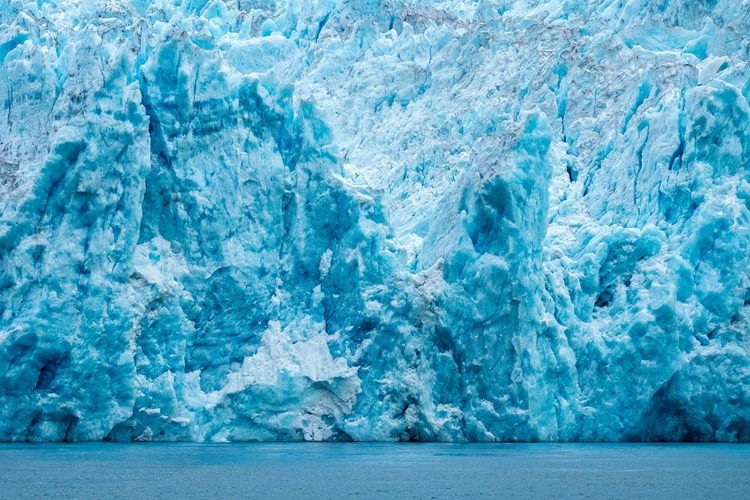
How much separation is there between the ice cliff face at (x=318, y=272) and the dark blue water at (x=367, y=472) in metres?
1.01

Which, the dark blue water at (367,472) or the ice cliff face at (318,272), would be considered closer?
the dark blue water at (367,472)

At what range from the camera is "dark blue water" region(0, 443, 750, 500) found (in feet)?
56.6

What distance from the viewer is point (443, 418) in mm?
26344

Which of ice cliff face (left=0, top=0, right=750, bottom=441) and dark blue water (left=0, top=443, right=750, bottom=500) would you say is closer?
dark blue water (left=0, top=443, right=750, bottom=500)

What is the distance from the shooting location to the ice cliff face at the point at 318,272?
80.9 feet

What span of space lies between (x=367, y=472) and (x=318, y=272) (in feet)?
25.8

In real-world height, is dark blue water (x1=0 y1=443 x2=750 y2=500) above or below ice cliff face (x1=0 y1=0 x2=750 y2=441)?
below

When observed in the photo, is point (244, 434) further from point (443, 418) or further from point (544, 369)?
point (544, 369)

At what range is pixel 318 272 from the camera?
27547 millimetres

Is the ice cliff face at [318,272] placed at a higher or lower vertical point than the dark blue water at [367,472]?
higher

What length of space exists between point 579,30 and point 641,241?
33.6 feet

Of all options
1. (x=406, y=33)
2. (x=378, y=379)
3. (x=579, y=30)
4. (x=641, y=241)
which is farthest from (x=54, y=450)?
(x=579, y=30)

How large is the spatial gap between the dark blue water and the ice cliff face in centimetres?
101

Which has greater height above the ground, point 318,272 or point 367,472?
point 318,272
